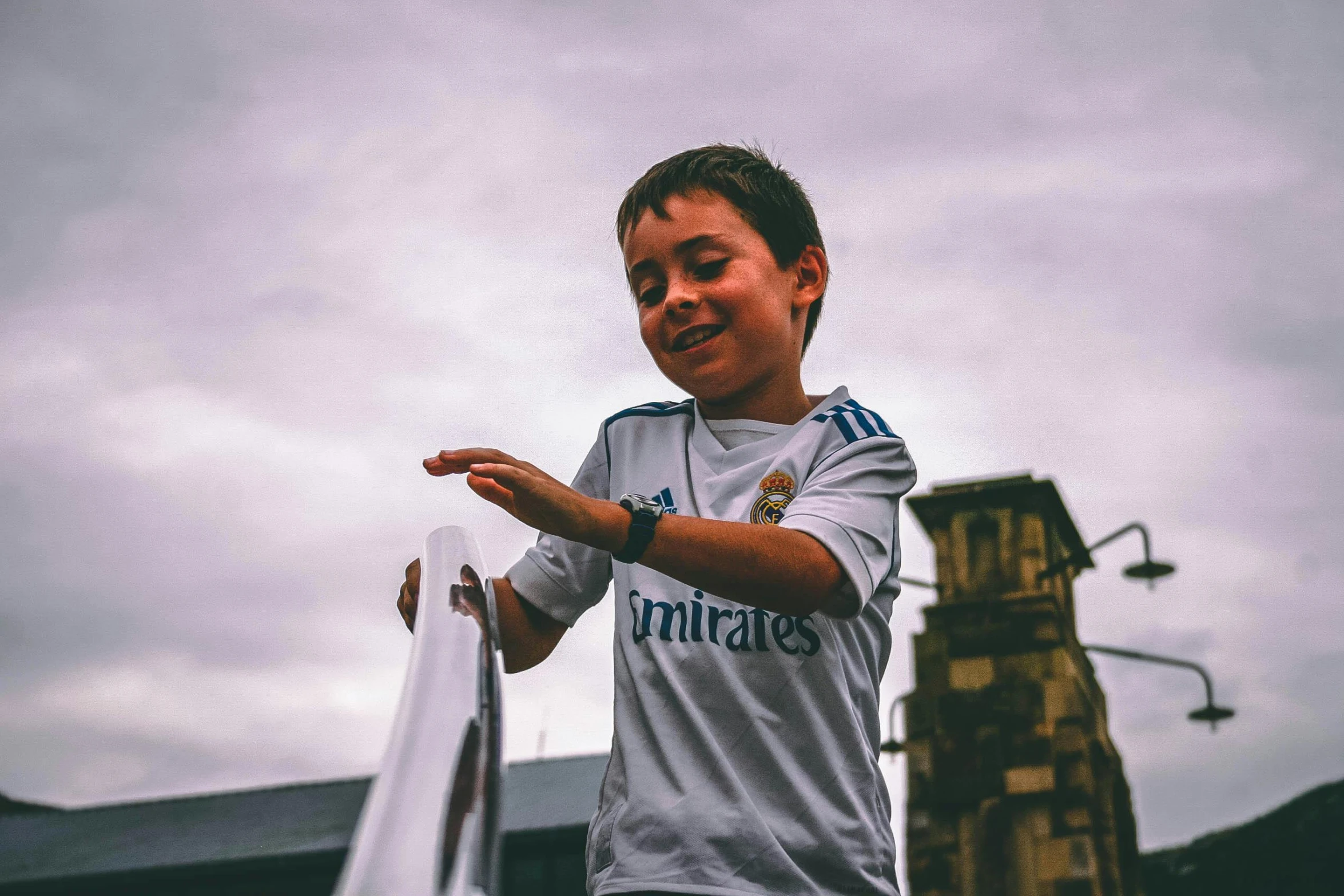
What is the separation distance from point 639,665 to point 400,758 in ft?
3.39

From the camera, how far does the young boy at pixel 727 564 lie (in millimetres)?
1970

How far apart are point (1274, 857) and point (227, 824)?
14.1 m

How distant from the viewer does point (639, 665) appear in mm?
2279

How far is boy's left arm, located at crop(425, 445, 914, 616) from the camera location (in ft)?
5.92

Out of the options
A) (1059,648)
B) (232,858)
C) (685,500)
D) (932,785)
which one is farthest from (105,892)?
(685,500)

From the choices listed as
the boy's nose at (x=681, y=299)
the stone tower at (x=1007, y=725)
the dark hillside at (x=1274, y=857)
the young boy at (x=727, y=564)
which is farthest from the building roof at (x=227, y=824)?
the boy's nose at (x=681, y=299)

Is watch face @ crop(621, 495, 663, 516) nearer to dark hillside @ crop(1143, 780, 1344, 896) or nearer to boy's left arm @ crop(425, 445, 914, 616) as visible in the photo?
boy's left arm @ crop(425, 445, 914, 616)

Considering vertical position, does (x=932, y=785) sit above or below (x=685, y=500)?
above

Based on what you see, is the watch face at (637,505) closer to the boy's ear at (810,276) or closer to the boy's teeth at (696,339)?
the boy's teeth at (696,339)

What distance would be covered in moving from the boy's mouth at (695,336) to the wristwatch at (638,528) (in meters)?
0.66

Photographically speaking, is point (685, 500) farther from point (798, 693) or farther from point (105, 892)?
point (105, 892)

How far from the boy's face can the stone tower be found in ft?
30.9

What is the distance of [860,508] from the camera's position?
2.18 meters

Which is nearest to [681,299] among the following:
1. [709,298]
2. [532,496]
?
[709,298]
